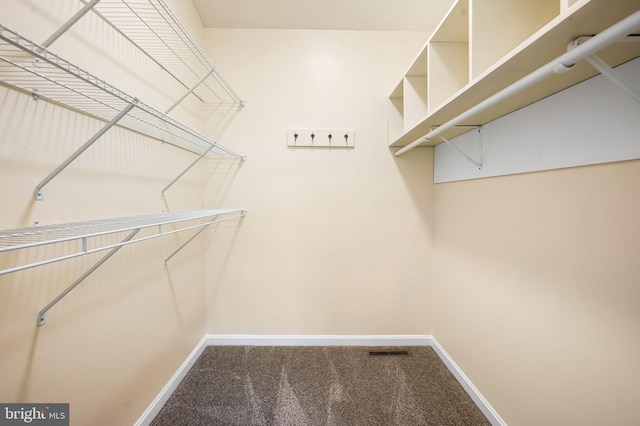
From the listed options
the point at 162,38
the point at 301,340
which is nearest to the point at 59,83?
the point at 162,38

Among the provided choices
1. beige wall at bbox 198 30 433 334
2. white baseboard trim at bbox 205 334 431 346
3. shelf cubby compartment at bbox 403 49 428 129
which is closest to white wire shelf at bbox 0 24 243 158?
beige wall at bbox 198 30 433 334

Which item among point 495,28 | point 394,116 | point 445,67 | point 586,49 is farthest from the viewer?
point 394,116

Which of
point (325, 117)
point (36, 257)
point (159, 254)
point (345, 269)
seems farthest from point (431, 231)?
point (36, 257)

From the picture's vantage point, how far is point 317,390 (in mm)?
1434

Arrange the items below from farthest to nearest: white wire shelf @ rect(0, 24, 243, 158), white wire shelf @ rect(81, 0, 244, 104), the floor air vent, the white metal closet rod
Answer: the floor air vent < white wire shelf @ rect(81, 0, 244, 104) < white wire shelf @ rect(0, 24, 243, 158) < the white metal closet rod

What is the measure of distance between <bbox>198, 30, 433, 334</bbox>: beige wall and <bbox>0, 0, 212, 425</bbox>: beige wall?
1.72 ft

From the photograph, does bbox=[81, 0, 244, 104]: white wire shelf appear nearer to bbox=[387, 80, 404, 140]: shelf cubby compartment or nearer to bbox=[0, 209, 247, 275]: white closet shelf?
bbox=[0, 209, 247, 275]: white closet shelf

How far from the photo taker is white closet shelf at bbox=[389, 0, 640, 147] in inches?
21.6

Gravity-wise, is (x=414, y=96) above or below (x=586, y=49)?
above

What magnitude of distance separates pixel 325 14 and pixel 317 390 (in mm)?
2437

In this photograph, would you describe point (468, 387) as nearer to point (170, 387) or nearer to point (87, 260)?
point (170, 387)

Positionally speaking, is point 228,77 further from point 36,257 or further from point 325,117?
point 36,257

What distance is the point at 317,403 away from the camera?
135cm

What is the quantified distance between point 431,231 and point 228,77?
1932 mm
